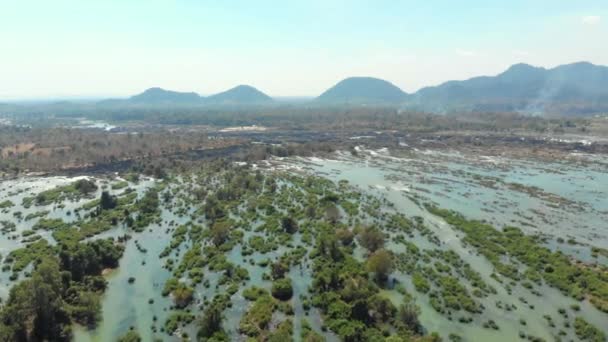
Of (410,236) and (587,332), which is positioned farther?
(410,236)

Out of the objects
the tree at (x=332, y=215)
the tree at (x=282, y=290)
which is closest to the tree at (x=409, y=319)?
the tree at (x=282, y=290)

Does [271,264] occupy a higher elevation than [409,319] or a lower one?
lower

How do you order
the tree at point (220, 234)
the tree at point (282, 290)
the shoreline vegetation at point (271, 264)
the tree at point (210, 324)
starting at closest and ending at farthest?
1. the tree at point (210, 324)
2. the shoreline vegetation at point (271, 264)
3. the tree at point (282, 290)
4. the tree at point (220, 234)

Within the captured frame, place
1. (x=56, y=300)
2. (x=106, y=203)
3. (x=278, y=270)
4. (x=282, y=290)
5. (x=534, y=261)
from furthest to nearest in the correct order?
(x=106, y=203) < (x=534, y=261) < (x=278, y=270) < (x=282, y=290) < (x=56, y=300)

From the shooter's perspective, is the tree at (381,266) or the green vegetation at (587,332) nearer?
the green vegetation at (587,332)

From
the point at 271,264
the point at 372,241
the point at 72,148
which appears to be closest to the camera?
the point at 271,264

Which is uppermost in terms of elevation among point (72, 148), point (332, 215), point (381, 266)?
point (72, 148)

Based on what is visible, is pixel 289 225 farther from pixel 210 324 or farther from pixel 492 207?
pixel 492 207

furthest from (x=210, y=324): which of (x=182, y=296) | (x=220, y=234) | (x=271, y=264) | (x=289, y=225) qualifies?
(x=289, y=225)

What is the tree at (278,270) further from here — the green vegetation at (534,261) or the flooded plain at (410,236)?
the green vegetation at (534,261)

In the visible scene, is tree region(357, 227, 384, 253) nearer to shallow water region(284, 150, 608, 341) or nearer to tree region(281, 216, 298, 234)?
shallow water region(284, 150, 608, 341)

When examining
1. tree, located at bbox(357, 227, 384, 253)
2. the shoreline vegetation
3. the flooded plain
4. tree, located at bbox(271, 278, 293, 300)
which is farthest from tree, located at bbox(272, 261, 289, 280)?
tree, located at bbox(357, 227, 384, 253)

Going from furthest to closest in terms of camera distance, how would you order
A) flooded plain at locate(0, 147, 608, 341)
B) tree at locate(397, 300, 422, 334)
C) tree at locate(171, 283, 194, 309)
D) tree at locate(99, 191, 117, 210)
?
tree at locate(99, 191, 117, 210)
tree at locate(171, 283, 194, 309)
flooded plain at locate(0, 147, 608, 341)
tree at locate(397, 300, 422, 334)
